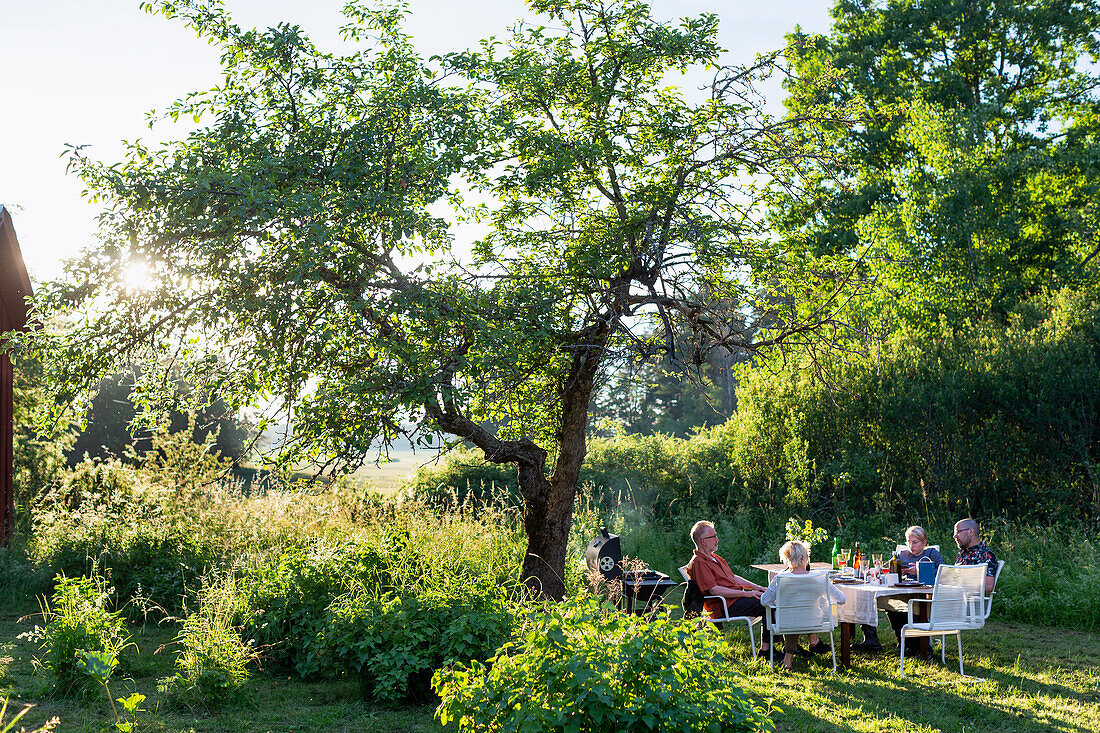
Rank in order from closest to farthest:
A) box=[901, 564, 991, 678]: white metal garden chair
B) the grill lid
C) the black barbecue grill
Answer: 1. box=[901, 564, 991, 678]: white metal garden chair
2. the black barbecue grill
3. the grill lid

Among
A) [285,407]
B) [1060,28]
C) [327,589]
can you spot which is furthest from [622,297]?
[1060,28]

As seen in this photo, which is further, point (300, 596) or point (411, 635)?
point (300, 596)

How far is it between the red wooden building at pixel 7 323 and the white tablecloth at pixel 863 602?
10580 mm

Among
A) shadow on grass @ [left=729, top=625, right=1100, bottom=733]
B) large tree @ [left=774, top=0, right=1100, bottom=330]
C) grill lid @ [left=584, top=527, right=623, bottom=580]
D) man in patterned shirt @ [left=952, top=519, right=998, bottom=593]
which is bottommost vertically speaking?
shadow on grass @ [left=729, top=625, right=1100, bottom=733]

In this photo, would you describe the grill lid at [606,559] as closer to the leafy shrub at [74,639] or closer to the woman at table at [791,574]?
the woman at table at [791,574]

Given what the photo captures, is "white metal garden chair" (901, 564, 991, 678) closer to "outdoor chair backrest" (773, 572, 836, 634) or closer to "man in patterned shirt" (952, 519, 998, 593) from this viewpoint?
"man in patterned shirt" (952, 519, 998, 593)

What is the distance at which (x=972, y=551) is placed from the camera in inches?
278

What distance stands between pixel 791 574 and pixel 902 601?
1273 millimetres

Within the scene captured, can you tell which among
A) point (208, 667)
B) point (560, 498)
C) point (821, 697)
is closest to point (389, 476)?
point (560, 498)

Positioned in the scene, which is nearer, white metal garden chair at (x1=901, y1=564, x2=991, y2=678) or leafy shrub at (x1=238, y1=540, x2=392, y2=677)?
leafy shrub at (x1=238, y1=540, x2=392, y2=677)

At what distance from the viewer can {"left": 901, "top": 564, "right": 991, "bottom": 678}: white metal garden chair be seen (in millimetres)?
6438

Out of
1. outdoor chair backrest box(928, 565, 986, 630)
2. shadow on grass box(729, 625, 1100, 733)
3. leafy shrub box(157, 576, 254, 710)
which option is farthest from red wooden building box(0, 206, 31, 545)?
outdoor chair backrest box(928, 565, 986, 630)

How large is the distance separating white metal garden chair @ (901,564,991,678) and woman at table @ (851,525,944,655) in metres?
0.42

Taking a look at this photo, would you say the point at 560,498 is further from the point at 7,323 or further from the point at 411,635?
the point at 7,323
